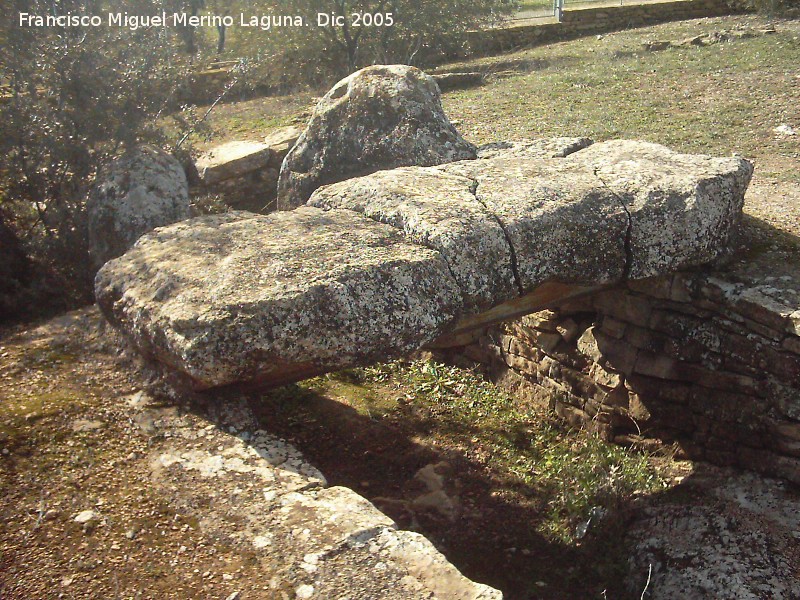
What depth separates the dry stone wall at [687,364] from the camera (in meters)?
4.70

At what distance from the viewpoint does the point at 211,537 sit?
3.11m

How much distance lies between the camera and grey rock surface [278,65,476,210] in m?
6.19

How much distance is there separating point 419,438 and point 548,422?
1.12 metres

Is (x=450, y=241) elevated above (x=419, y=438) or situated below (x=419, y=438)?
above

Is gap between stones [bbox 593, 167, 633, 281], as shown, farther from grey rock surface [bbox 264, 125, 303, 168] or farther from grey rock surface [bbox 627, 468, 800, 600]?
grey rock surface [bbox 264, 125, 303, 168]

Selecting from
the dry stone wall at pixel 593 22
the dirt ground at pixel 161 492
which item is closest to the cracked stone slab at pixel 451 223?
the dirt ground at pixel 161 492

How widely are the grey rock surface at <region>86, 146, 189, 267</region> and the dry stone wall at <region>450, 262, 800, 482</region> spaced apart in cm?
302

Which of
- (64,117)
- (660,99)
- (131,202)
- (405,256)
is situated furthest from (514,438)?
(660,99)

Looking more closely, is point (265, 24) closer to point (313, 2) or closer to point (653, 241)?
point (313, 2)

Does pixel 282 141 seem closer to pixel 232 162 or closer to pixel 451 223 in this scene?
pixel 232 162

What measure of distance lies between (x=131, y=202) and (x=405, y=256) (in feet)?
10.3

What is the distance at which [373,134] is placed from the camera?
6.26 metres

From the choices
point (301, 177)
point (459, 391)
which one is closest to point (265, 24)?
point (301, 177)

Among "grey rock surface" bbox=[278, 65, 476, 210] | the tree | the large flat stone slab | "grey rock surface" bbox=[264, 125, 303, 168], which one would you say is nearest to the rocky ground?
"grey rock surface" bbox=[278, 65, 476, 210]
